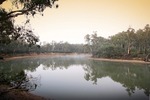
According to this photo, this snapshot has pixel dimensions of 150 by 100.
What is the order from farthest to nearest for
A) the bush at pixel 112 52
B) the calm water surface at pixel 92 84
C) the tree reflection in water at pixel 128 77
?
the bush at pixel 112 52 < the tree reflection in water at pixel 128 77 < the calm water surface at pixel 92 84

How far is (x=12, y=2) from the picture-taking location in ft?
41.7

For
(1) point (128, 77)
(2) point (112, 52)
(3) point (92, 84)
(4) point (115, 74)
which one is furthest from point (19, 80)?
(2) point (112, 52)

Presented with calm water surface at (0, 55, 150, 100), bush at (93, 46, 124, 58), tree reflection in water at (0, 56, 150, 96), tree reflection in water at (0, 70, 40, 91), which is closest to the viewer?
tree reflection in water at (0, 70, 40, 91)

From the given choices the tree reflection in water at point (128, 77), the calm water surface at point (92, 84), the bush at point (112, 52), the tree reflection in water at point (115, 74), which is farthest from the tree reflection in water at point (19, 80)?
the bush at point (112, 52)

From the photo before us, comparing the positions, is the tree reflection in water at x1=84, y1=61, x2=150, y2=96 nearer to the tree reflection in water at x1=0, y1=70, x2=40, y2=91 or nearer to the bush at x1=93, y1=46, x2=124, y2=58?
the tree reflection in water at x1=0, y1=70, x2=40, y2=91

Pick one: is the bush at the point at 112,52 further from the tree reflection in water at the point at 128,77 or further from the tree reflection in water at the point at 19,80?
the tree reflection in water at the point at 19,80

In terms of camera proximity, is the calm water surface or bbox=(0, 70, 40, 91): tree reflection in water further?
the calm water surface

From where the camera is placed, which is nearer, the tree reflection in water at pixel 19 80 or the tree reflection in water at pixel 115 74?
the tree reflection in water at pixel 19 80

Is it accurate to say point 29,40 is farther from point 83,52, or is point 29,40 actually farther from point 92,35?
point 83,52

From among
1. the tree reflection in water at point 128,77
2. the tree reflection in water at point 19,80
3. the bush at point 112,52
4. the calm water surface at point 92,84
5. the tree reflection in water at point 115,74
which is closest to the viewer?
the tree reflection in water at point 19,80

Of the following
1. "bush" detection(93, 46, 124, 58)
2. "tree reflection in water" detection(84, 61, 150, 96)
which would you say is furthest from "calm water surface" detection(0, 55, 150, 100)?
"bush" detection(93, 46, 124, 58)

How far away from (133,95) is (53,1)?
1004 cm

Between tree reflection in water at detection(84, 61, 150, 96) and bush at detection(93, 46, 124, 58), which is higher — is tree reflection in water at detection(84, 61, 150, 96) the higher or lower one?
the lower one

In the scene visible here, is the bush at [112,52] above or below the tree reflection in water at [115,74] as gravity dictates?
above
